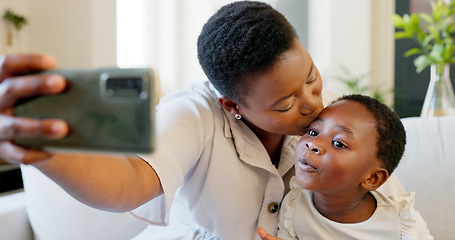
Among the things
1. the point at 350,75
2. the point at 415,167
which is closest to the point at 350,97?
the point at 415,167

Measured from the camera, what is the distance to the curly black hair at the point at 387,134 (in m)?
1.04

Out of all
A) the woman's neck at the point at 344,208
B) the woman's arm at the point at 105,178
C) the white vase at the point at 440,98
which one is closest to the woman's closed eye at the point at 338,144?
the woman's neck at the point at 344,208

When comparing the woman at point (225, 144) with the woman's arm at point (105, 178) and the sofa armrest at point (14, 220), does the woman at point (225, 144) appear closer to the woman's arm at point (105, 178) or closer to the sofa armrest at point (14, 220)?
the woman's arm at point (105, 178)

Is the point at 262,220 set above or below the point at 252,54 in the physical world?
below

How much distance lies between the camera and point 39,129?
1.34 ft

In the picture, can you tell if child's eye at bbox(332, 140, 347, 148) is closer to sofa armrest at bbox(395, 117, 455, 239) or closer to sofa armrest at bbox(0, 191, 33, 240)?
sofa armrest at bbox(395, 117, 455, 239)

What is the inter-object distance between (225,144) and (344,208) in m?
0.31

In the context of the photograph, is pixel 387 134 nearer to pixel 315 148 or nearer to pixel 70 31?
pixel 315 148

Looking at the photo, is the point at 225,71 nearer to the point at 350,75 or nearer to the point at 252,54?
the point at 252,54

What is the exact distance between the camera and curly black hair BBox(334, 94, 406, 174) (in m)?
1.04

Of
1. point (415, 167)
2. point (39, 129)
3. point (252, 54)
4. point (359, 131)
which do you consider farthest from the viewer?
point (415, 167)

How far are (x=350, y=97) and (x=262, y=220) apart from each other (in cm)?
35

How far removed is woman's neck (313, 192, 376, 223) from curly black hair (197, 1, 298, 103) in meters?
0.31

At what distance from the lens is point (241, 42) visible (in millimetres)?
931
